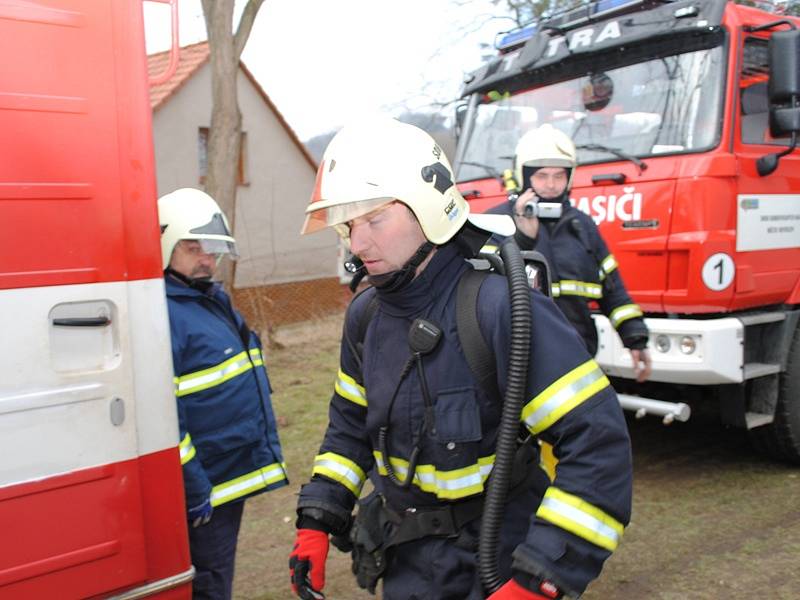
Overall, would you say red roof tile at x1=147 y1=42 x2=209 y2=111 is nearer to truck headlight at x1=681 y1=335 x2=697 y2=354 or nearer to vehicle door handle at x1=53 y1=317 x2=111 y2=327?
truck headlight at x1=681 y1=335 x2=697 y2=354

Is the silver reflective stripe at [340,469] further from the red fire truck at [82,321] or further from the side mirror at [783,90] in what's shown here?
the side mirror at [783,90]

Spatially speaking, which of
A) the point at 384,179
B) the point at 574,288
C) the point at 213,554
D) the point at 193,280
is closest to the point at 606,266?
the point at 574,288

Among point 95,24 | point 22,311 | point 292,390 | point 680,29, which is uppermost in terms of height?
point 680,29

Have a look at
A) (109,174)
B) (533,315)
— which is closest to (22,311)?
(109,174)

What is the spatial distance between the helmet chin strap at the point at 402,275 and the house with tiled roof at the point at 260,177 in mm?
11368

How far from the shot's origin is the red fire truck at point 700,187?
4.47m

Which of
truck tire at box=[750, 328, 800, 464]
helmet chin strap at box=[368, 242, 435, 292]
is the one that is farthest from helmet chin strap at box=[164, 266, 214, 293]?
truck tire at box=[750, 328, 800, 464]

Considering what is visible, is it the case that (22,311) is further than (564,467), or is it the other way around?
(22,311)

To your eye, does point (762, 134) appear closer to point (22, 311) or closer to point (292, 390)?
point (22, 311)

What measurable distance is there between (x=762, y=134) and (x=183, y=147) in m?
12.4

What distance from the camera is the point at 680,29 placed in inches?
182

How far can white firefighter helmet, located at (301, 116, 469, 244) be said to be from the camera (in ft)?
6.00

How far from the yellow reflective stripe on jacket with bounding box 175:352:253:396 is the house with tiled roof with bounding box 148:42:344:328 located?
34.0ft

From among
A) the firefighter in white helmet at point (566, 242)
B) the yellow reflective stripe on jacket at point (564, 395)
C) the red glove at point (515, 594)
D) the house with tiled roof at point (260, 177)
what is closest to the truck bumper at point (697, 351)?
the firefighter in white helmet at point (566, 242)
